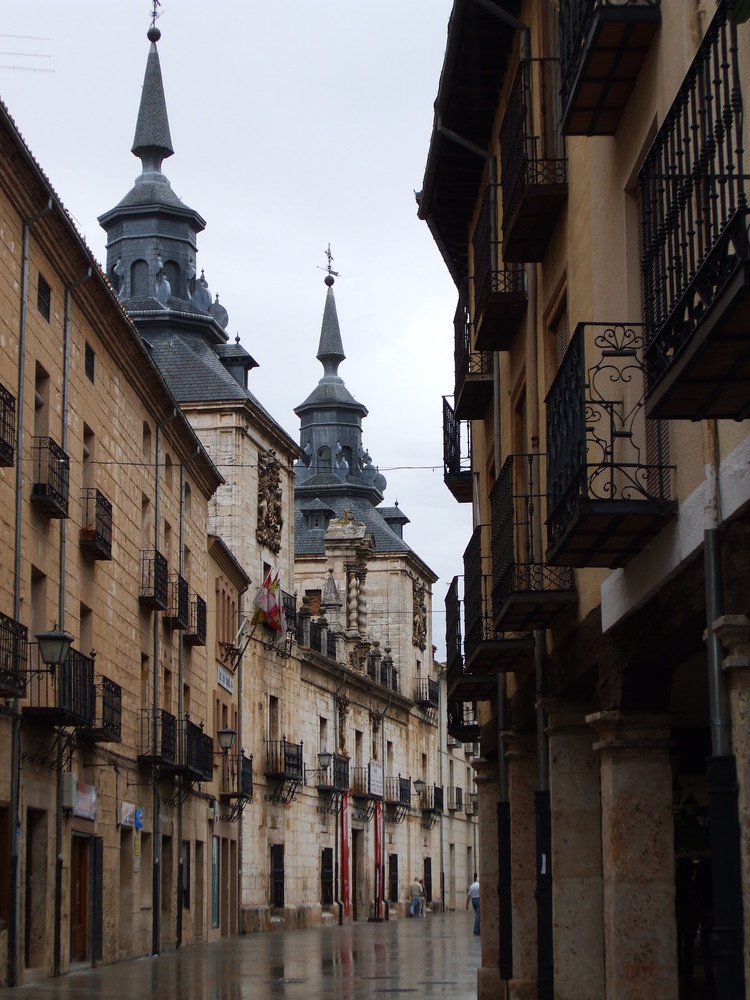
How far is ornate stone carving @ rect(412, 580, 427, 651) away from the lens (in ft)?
251

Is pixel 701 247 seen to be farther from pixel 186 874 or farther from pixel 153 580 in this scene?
pixel 186 874

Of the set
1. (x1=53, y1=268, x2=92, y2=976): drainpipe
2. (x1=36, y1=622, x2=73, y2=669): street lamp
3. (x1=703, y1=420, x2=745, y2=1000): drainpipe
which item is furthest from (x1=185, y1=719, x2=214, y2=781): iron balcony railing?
(x1=703, y1=420, x2=745, y2=1000): drainpipe

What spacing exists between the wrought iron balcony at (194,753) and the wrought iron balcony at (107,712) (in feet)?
17.3

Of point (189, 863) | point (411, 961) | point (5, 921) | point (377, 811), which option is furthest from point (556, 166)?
point (377, 811)

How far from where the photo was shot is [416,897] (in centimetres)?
6378

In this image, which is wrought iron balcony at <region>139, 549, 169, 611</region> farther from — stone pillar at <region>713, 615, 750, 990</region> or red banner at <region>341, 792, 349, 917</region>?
red banner at <region>341, 792, 349, 917</region>

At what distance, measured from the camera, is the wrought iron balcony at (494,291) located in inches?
567

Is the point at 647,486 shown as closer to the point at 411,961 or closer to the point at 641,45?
the point at 641,45

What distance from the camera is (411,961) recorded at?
27.4 m

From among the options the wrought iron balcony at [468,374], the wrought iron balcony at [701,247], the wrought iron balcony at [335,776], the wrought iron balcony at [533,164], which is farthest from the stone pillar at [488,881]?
the wrought iron balcony at [335,776]

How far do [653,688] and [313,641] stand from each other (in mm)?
44933

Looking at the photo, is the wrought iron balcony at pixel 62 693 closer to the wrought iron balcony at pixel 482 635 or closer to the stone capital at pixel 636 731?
the wrought iron balcony at pixel 482 635

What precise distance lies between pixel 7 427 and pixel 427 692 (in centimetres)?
5574

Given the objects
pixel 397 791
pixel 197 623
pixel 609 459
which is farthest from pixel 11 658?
Result: pixel 397 791
